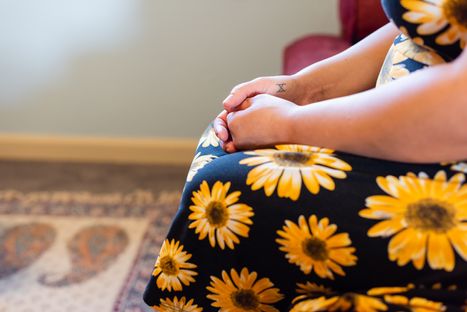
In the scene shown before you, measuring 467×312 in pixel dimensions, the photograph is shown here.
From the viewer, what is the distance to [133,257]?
5.14 feet

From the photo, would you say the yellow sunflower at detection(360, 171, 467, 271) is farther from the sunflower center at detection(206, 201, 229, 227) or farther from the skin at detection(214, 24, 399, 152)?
the skin at detection(214, 24, 399, 152)

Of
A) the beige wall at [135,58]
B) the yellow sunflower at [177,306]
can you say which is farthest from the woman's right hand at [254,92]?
the beige wall at [135,58]

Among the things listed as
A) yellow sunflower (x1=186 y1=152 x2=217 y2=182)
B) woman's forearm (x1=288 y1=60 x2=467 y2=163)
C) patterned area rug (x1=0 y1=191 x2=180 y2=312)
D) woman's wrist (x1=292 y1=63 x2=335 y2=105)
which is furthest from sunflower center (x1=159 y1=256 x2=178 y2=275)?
patterned area rug (x1=0 y1=191 x2=180 y2=312)

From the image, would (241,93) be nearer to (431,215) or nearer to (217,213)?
(217,213)

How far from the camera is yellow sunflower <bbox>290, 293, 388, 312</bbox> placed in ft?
1.87

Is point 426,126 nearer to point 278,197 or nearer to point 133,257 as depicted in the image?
point 278,197

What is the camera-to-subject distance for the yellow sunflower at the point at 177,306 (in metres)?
0.70

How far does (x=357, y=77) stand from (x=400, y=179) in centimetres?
30

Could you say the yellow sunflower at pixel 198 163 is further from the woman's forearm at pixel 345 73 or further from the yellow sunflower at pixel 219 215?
the woman's forearm at pixel 345 73

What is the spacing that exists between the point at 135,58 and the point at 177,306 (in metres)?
1.40

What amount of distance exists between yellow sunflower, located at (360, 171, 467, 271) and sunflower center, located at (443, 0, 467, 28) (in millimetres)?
166

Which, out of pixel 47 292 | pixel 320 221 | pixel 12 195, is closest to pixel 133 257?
pixel 47 292

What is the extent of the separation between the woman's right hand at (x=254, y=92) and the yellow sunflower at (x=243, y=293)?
0.20 metres

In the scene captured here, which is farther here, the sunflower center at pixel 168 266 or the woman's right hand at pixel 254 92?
the woman's right hand at pixel 254 92
